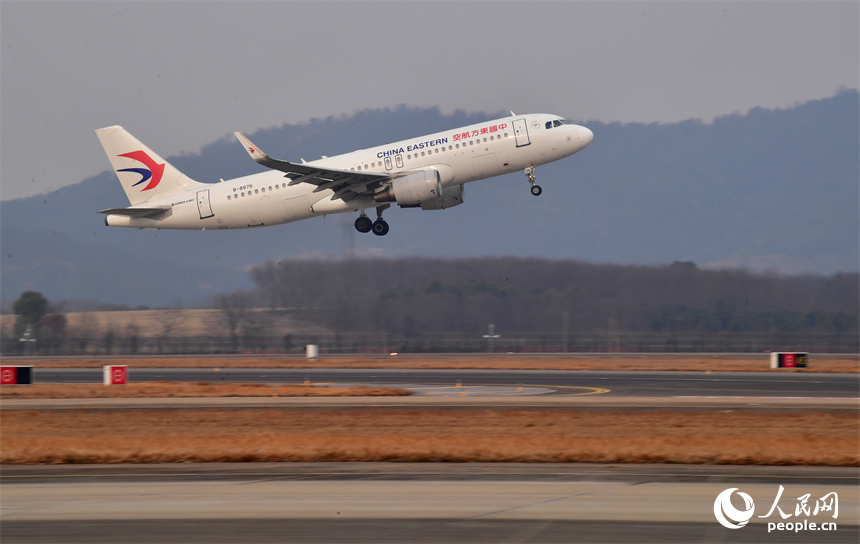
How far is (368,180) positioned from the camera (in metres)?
39.1

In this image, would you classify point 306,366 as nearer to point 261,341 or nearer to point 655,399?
point 261,341

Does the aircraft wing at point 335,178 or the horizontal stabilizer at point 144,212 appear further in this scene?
the horizontal stabilizer at point 144,212

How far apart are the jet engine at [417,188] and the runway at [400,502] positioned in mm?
18903

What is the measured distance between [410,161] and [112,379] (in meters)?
20.6

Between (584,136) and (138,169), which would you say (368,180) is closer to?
(584,136)

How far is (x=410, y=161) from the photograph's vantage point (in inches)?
1538

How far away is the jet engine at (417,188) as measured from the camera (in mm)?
38031

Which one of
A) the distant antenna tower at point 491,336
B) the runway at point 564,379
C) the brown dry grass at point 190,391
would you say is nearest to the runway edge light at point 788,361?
the runway at point 564,379

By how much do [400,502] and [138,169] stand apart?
113 feet

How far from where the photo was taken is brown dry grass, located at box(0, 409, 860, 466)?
22.3m

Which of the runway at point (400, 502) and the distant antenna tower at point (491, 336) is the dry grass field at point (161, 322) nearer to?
the distant antenna tower at point (491, 336)

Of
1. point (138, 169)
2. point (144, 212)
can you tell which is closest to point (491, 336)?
point (138, 169)

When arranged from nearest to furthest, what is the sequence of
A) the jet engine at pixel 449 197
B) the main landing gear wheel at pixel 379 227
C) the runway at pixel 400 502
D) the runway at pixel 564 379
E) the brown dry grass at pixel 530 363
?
the runway at pixel 400 502 → the runway at pixel 564 379 → the jet engine at pixel 449 197 → the main landing gear wheel at pixel 379 227 → the brown dry grass at pixel 530 363

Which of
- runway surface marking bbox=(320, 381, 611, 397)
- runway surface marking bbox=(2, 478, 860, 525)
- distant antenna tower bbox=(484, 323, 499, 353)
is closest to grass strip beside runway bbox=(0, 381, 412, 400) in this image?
runway surface marking bbox=(320, 381, 611, 397)
